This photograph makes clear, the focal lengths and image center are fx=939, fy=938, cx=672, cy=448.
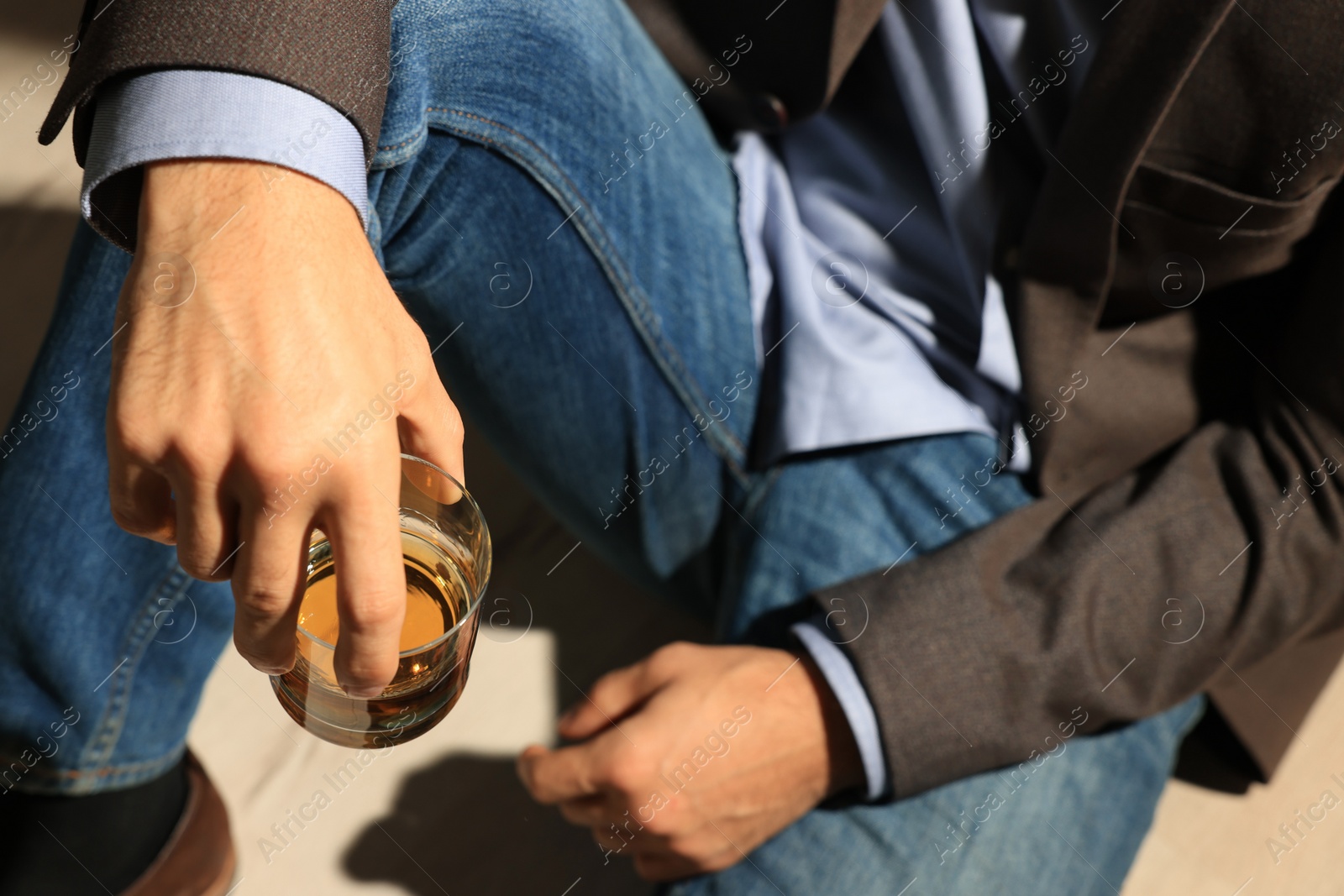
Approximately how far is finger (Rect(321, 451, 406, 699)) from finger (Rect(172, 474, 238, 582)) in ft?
0.16

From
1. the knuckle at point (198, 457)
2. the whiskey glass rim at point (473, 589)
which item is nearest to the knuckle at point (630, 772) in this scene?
the whiskey glass rim at point (473, 589)

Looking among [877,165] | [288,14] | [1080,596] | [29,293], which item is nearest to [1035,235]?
[877,165]

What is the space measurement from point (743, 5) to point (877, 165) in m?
0.15

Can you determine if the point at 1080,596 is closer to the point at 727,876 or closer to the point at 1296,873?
the point at 727,876

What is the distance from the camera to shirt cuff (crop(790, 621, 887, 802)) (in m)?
0.62

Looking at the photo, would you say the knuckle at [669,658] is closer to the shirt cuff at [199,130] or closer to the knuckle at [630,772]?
the knuckle at [630,772]

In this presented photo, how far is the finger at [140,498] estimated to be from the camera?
409 mm

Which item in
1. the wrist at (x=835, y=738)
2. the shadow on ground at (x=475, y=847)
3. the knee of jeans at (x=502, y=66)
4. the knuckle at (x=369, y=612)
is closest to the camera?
the knuckle at (x=369, y=612)

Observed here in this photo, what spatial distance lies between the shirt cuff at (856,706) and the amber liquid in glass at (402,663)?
0.85 feet

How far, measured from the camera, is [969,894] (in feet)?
2.07

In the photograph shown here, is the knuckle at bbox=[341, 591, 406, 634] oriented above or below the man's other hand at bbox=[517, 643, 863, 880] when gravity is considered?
above

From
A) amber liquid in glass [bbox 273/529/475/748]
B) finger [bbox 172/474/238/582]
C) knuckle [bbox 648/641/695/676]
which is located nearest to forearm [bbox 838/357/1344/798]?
knuckle [bbox 648/641/695/676]

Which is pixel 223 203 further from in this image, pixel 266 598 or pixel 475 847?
pixel 475 847

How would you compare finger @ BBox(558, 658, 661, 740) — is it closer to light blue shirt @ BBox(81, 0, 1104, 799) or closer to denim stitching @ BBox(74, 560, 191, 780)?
light blue shirt @ BBox(81, 0, 1104, 799)
